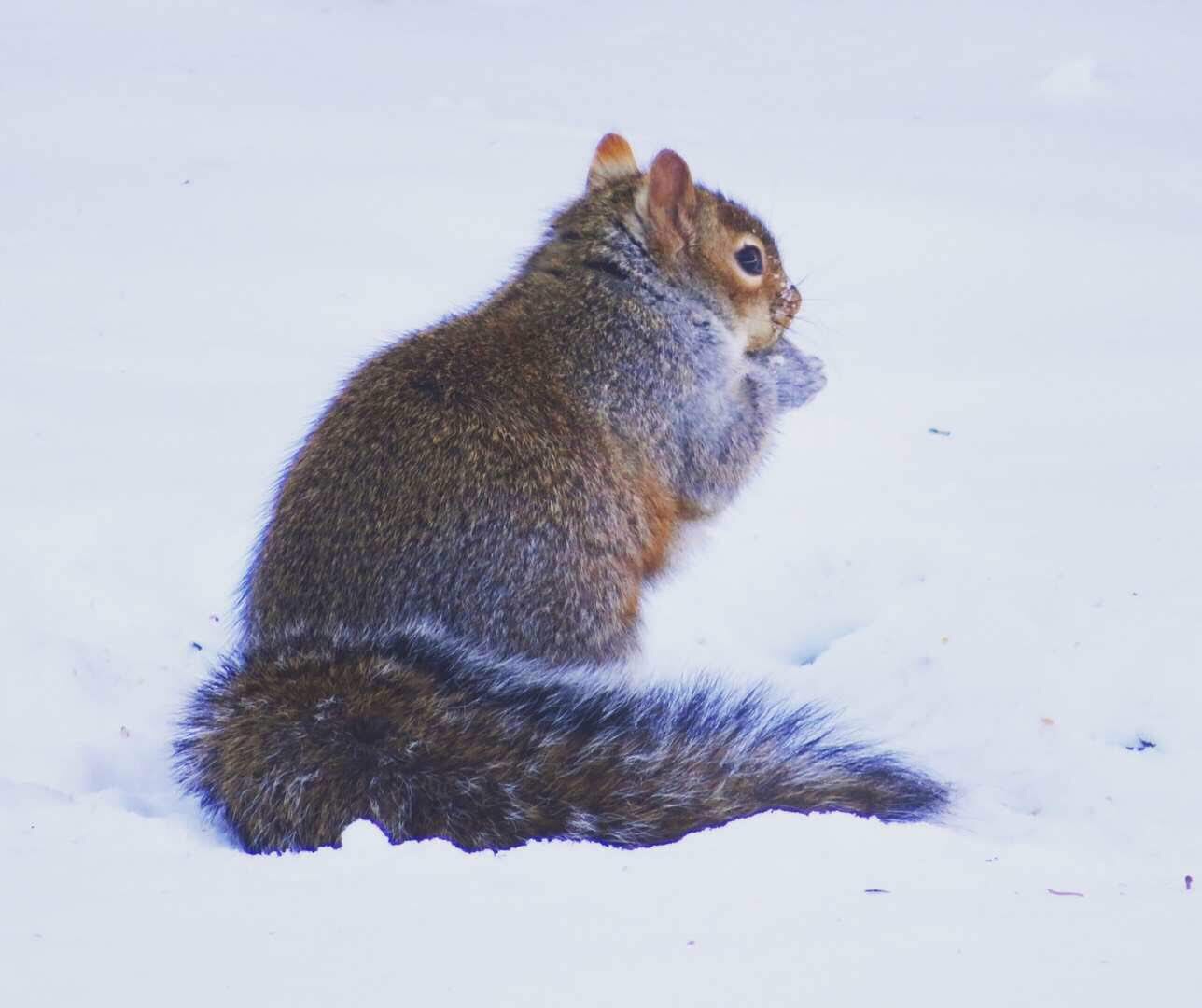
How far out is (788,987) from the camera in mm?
2146

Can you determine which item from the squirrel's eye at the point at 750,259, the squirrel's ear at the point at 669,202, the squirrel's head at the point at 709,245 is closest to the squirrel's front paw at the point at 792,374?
the squirrel's head at the point at 709,245

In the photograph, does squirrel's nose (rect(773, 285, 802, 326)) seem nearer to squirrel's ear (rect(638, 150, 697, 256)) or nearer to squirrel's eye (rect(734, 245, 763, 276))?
squirrel's eye (rect(734, 245, 763, 276))

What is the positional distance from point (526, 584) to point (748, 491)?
116 centimetres

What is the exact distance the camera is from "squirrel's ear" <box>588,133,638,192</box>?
407 centimetres

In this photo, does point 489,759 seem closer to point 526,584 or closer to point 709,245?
point 526,584

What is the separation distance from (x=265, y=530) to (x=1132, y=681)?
1726mm

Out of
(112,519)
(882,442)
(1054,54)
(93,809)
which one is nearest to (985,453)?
(882,442)

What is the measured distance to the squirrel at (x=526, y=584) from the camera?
Answer: 2.78m

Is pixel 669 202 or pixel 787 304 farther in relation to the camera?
pixel 787 304

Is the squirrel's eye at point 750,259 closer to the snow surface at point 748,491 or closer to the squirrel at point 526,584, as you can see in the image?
the squirrel at point 526,584

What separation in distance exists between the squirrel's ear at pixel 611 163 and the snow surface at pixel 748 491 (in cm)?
90

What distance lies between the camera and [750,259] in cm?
388

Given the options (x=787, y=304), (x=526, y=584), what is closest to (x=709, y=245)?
(x=787, y=304)

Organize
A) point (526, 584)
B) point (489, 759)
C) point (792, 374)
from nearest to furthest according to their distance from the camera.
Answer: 1. point (489, 759)
2. point (526, 584)
3. point (792, 374)
